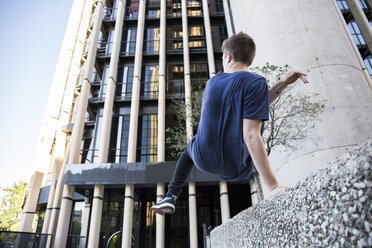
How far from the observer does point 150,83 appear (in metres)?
17.9

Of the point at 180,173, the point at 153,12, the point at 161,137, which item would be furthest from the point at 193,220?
the point at 153,12

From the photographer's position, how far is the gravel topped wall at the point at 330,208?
2.06 ft

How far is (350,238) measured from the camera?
669 mm

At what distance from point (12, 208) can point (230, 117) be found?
3132cm

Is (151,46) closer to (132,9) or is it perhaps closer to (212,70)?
(132,9)

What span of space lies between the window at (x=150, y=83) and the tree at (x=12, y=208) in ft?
64.7

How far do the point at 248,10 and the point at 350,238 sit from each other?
42.1 ft

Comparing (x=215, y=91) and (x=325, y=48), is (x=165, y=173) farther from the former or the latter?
(x=215, y=91)

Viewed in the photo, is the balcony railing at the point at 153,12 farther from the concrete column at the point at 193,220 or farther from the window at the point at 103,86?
the concrete column at the point at 193,220

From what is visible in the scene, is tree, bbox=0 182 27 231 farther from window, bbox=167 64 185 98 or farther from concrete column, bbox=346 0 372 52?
concrete column, bbox=346 0 372 52

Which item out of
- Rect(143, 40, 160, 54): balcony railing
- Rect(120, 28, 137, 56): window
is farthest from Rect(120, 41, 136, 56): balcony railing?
Rect(143, 40, 160, 54): balcony railing

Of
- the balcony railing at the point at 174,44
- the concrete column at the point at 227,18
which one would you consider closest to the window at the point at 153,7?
the balcony railing at the point at 174,44

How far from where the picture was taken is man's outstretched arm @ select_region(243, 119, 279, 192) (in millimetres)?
1379

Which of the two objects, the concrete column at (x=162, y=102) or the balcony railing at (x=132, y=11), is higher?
the balcony railing at (x=132, y=11)
